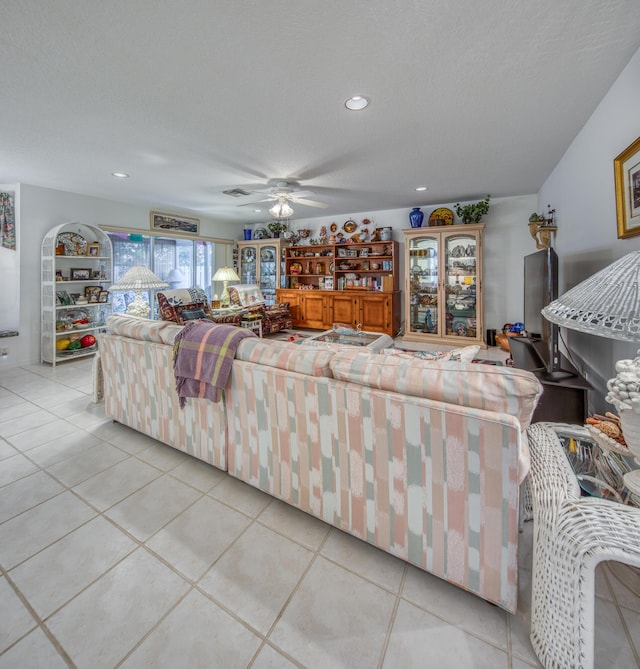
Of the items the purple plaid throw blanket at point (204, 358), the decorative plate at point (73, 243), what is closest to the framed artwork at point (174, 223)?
the decorative plate at point (73, 243)

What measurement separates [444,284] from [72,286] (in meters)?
5.54

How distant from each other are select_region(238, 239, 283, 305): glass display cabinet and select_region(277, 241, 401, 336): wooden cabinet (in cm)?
24

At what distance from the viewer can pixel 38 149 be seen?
2.93 meters

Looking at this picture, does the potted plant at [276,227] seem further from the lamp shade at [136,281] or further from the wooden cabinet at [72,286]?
the lamp shade at [136,281]

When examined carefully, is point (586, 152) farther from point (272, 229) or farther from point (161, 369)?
point (272, 229)

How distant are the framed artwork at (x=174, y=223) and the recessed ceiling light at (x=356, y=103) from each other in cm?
461

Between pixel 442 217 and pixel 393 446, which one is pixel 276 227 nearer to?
pixel 442 217

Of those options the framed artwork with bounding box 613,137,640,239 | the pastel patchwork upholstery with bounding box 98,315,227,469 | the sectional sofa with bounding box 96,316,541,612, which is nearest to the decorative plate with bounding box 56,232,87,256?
the pastel patchwork upholstery with bounding box 98,315,227,469

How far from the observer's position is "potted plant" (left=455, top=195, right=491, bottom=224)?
4754 mm

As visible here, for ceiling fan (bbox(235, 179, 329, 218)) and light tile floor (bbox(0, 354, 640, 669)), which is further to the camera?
ceiling fan (bbox(235, 179, 329, 218))

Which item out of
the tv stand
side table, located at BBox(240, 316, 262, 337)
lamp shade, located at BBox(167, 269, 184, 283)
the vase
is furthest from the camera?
lamp shade, located at BBox(167, 269, 184, 283)

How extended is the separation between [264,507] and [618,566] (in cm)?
158

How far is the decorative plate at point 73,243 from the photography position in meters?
4.34

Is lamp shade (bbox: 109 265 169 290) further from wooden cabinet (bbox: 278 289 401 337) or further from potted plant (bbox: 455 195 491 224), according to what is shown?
potted plant (bbox: 455 195 491 224)
